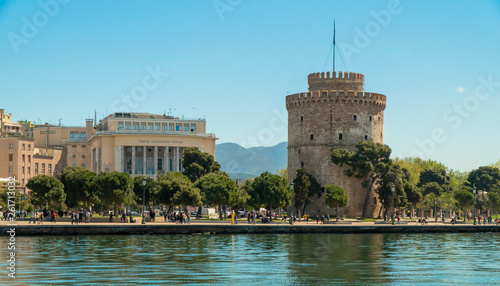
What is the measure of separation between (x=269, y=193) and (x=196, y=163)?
27183 millimetres

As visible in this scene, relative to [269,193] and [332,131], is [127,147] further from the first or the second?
[269,193]

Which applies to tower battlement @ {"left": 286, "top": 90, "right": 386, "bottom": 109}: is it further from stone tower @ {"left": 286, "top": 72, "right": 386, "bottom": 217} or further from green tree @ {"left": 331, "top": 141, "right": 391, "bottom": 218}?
green tree @ {"left": 331, "top": 141, "right": 391, "bottom": 218}

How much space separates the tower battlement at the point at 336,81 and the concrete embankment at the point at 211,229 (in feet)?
87.5

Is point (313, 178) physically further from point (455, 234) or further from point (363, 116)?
point (455, 234)

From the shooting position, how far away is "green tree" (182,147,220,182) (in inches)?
3656

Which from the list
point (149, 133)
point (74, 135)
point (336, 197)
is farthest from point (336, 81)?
point (74, 135)

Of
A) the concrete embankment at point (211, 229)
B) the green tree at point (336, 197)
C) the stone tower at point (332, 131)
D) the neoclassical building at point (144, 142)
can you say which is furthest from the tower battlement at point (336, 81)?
the neoclassical building at point (144, 142)

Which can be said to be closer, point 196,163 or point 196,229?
point 196,229

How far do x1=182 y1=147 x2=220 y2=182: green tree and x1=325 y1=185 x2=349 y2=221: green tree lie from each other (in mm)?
24368

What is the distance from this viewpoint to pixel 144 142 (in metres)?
116

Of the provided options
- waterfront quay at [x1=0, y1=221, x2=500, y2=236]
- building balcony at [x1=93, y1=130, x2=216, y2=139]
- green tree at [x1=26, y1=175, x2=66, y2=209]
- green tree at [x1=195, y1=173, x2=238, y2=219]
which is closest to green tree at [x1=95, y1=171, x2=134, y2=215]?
green tree at [x1=26, y1=175, x2=66, y2=209]

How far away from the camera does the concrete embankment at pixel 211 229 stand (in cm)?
4797

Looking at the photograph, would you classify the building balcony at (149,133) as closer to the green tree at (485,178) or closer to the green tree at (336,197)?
the green tree at (485,178)

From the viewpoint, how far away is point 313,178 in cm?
7738
